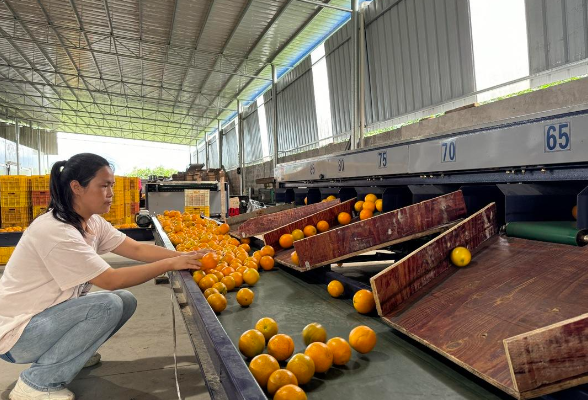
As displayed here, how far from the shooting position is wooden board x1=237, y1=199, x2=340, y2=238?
4152mm

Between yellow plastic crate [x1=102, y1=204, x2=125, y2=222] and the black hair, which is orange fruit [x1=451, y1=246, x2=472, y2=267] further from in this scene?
yellow plastic crate [x1=102, y1=204, x2=125, y2=222]

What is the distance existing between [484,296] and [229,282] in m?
1.53

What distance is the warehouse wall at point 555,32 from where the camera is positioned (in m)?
6.26

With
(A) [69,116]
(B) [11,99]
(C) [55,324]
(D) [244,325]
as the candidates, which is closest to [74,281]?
(C) [55,324]

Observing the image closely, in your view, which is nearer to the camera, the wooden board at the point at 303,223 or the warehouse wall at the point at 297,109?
the wooden board at the point at 303,223

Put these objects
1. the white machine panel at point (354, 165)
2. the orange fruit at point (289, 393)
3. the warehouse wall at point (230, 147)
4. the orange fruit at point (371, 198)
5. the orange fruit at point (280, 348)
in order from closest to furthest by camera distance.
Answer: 1. the orange fruit at point (289, 393)
2. the orange fruit at point (280, 348)
3. the white machine panel at point (354, 165)
4. the orange fruit at point (371, 198)
5. the warehouse wall at point (230, 147)

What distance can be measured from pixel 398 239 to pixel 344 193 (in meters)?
1.91

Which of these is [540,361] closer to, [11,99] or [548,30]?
[548,30]

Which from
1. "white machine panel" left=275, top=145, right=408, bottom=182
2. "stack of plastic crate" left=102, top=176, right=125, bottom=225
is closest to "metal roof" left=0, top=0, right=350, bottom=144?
"stack of plastic crate" left=102, top=176, right=125, bottom=225

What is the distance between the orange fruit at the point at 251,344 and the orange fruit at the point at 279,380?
30 cm

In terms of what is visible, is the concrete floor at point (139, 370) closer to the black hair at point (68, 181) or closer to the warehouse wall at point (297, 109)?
the black hair at point (68, 181)

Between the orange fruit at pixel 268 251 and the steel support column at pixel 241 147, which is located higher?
the steel support column at pixel 241 147

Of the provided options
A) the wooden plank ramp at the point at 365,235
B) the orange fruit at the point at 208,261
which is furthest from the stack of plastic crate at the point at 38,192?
the wooden plank ramp at the point at 365,235

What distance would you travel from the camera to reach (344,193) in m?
4.42
